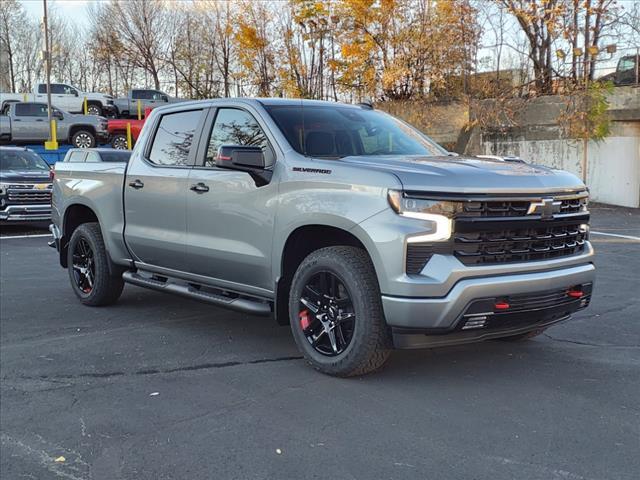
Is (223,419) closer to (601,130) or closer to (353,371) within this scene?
(353,371)

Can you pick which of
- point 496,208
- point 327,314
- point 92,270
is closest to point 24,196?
point 92,270

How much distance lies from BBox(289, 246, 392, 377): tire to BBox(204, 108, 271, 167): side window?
3.80ft

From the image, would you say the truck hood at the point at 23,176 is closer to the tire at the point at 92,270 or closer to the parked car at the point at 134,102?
the tire at the point at 92,270

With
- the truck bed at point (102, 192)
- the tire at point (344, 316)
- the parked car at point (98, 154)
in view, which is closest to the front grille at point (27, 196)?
the parked car at point (98, 154)

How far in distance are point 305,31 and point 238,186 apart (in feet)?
96.5

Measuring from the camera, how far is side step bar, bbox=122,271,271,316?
5.13 m

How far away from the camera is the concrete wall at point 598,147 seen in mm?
20734

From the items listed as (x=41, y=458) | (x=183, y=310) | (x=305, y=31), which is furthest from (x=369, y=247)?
(x=305, y=31)

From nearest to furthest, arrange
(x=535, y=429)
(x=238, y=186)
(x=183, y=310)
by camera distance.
A: (x=535, y=429) → (x=238, y=186) → (x=183, y=310)

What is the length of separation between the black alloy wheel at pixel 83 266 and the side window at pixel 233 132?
88.3 inches

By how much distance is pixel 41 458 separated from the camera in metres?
3.49

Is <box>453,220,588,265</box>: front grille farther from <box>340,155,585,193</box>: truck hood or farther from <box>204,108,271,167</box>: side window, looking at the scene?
<box>204,108,271,167</box>: side window

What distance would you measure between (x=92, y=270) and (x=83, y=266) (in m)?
0.21

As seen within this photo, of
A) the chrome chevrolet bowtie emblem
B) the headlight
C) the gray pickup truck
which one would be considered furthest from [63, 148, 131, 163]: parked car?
the chrome chevrolet bowtie emblem
